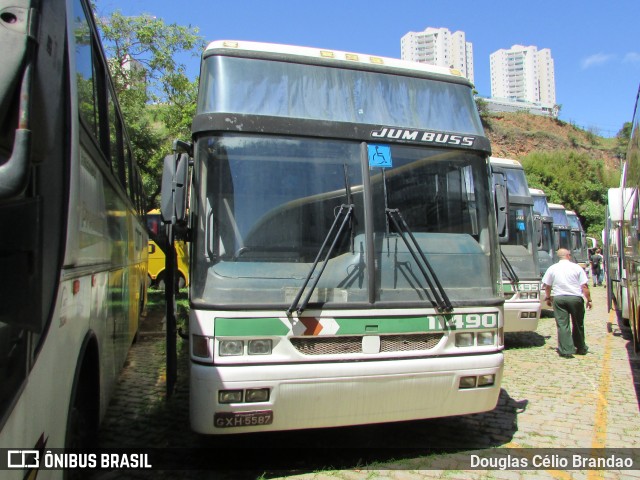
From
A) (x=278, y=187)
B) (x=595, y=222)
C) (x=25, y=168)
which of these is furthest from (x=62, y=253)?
(x=595, y=222)

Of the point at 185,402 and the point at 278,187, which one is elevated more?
the point at 278,187

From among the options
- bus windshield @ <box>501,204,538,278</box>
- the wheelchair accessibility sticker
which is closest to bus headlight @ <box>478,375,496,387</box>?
the wheelchair accessibility sticker

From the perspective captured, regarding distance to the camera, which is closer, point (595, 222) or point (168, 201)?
point (168, 201)

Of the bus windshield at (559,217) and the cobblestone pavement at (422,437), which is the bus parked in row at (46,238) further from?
the bus windshield at (559,217)

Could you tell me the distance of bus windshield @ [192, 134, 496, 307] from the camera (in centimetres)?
401

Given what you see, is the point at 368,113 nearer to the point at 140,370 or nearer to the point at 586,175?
the point at 140,370

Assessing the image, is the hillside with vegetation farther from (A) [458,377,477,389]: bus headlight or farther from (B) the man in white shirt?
→ (A) [458,377,477,389]: bus headlight

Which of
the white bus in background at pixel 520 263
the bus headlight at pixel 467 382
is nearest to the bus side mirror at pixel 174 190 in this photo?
the bus headlight at pixel 467 382

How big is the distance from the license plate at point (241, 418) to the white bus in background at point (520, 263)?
543 cm

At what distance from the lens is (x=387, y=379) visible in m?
→ 4.07

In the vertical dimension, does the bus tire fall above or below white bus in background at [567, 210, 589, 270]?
below

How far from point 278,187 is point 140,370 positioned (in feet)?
16.9

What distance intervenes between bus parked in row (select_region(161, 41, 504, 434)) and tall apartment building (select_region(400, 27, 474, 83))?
13999 centimetres

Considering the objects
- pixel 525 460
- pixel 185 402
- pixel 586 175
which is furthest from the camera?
pixel 586 175
